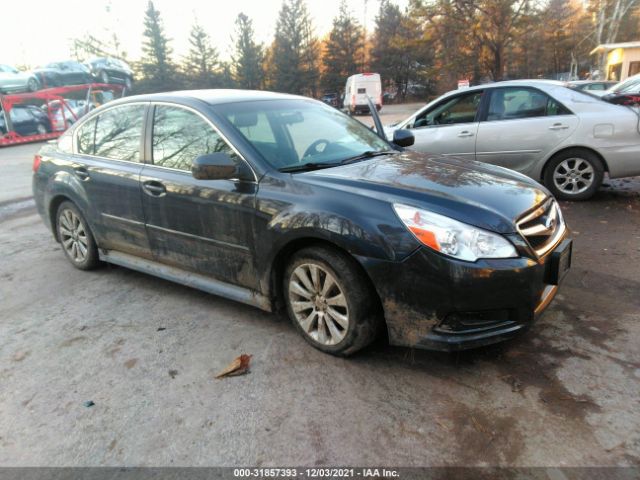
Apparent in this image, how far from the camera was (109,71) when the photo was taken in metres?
27.6

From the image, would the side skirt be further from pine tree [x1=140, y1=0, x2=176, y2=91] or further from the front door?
pine tree [x1=140, y1=0, x2=176, y2=91]

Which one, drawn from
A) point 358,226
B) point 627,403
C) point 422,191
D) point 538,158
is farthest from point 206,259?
point 538,158

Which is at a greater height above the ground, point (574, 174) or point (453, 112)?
point (453, 112)

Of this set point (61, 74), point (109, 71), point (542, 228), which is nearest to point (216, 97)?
point (542, 228)

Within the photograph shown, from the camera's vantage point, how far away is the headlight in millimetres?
2549

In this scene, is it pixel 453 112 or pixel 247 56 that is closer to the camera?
pixel 453 112

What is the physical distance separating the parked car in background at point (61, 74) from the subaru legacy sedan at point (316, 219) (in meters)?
22.5

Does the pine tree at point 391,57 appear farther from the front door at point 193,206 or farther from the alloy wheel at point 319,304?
the alloy wheel at point 319,304

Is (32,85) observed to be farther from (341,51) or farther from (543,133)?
(341,51)

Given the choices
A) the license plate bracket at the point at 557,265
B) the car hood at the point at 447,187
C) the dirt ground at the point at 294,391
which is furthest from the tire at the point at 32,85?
the license plate bracket at the point at 557,265

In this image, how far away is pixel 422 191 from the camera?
283 cm

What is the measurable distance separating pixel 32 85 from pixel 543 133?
23526mm

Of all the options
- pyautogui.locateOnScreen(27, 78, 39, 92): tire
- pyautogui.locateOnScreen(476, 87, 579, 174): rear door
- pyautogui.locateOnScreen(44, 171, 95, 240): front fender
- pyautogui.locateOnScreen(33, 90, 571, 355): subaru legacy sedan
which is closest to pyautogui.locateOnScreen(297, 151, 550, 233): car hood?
pyautogui.locateOnScreen(33, 90, 571, 355): subaru legacy sedan

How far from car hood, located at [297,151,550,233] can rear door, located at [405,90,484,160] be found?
3.35 m
